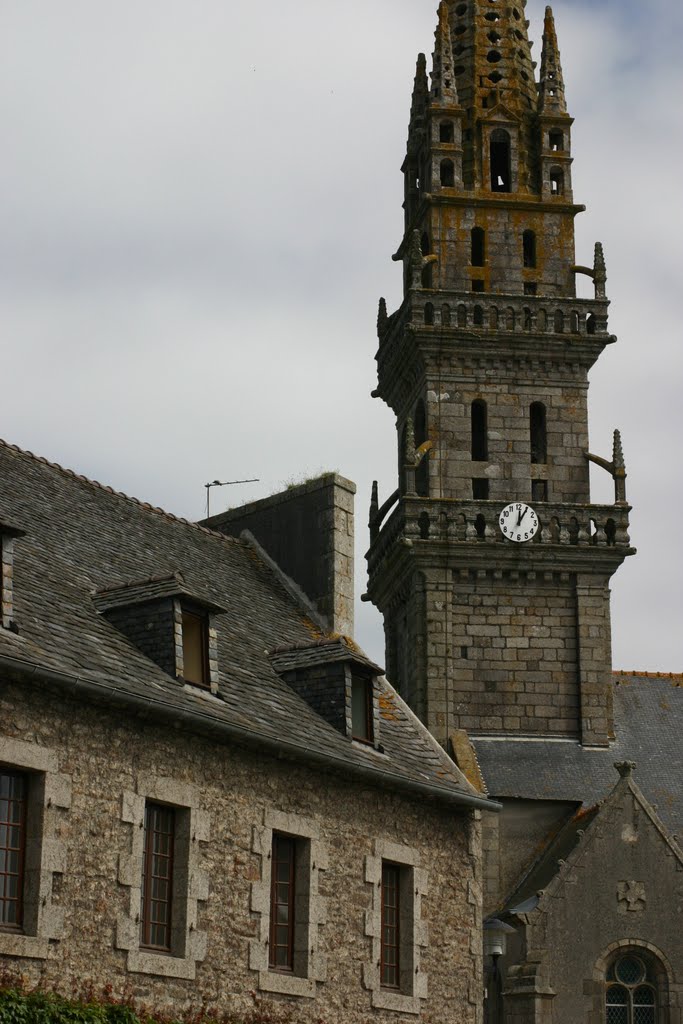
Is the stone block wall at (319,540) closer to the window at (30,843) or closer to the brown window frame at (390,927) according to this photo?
the brown window frame at (390,927)

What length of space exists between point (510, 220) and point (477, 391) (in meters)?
4.55

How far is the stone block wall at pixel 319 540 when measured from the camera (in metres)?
25.0

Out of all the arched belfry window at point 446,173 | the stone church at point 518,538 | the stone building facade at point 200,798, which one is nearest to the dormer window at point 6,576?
the stone building facade at point 200,798

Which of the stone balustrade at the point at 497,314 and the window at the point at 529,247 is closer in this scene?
the stone balustrade at the point at 497,314

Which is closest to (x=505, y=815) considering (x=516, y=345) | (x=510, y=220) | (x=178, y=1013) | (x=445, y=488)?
(x=445, y=488)

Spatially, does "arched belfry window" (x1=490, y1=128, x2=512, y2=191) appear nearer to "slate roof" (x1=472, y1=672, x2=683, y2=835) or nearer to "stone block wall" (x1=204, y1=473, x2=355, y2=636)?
"slate roof" (x1=472, y1=672, x2=683, y2=835)

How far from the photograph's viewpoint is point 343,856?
66.1 ft

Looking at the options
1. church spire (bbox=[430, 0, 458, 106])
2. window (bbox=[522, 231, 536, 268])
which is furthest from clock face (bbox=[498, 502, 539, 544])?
church spire (bbox=[430, 0, 458, 106])

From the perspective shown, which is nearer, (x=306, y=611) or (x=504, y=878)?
(x=306, y=611)

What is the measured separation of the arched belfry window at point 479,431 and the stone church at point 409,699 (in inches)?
5.3

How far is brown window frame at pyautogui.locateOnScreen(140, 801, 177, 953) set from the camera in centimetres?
1773

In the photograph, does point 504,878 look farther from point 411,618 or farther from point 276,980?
point 276,980

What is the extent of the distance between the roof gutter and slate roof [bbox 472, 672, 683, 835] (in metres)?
16.6

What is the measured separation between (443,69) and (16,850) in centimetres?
3370
